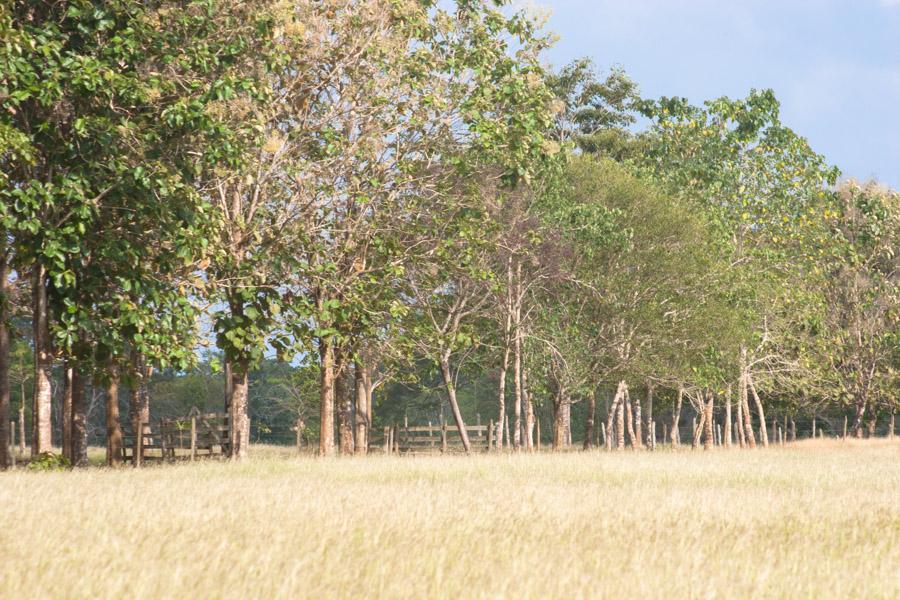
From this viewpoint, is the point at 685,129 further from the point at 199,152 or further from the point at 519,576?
the point at 519,576

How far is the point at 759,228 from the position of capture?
46062 mm

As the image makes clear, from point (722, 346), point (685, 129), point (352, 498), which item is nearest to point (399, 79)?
point (352, 498)

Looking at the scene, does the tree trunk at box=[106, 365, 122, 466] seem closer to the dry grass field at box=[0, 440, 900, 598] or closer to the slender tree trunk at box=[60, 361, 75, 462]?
the slender tree trunk at box=[60, 361, 75, 462]

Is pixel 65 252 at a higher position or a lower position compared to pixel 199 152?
lower

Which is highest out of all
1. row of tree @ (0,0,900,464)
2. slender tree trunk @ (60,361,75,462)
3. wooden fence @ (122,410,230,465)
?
row of tree @ (0,0,900,464)

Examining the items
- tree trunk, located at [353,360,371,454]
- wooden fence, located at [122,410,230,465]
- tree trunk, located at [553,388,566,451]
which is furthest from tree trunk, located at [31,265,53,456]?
tree trunk, located at [553,388,566,451]

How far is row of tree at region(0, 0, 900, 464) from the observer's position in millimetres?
21109

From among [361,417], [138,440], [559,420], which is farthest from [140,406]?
[559,420]

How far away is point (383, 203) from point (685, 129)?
2258cm

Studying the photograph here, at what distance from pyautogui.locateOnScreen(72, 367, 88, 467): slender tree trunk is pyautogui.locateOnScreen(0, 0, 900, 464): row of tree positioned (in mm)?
60

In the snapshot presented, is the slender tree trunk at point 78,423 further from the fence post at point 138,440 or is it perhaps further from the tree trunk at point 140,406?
the fence post at point 138,440

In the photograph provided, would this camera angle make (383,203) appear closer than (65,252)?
No

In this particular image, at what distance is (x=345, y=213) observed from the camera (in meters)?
28.0

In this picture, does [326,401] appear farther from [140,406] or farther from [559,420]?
[559,420]
